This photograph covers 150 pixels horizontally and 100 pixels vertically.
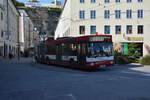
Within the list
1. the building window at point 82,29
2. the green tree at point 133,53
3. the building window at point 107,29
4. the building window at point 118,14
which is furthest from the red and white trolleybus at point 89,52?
the building window at point 118,14

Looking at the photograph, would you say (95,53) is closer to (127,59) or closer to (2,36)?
(127,59)

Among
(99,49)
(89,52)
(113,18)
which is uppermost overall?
(113,18)

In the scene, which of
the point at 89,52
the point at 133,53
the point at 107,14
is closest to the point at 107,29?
the point at 107,14

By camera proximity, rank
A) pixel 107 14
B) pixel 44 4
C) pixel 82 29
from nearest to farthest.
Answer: pixel 107 14 < pixel 82 29 < pixel 44 4

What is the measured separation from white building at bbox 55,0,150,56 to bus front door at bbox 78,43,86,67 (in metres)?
21.3

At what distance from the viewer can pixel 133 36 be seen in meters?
35.6

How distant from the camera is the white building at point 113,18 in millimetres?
35469

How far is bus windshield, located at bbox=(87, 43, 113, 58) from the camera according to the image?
1388 centimetres

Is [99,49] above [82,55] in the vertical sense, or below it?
above

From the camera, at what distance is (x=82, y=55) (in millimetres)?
14406

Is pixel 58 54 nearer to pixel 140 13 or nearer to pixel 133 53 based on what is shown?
pixel 133 53

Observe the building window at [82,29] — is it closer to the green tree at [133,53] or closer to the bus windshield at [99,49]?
the green tree at [133,53]

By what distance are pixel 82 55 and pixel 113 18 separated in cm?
2320

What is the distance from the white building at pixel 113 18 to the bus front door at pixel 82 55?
21279mm
